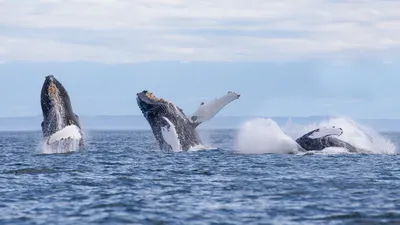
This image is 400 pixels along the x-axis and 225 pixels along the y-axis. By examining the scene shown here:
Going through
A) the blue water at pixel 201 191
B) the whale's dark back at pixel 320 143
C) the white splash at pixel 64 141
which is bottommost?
the blue water at pixel 201 191

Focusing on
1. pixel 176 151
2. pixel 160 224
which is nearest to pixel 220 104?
pixel 176 151

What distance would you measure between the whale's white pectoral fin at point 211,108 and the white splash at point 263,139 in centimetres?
330

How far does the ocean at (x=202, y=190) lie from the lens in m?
19.1

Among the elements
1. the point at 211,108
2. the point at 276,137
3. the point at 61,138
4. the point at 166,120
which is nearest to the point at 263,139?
the point at 276,137

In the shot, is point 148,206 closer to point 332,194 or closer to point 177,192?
point 177,192

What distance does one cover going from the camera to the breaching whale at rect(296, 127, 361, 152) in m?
37.3

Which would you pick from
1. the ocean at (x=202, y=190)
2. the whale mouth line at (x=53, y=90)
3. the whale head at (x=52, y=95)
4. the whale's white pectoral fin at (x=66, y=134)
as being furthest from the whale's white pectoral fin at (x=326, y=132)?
the whale mouth line at (x=53, y=90)

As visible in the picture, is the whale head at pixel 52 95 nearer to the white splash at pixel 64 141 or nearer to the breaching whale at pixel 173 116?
the white splash at pixel 64 141

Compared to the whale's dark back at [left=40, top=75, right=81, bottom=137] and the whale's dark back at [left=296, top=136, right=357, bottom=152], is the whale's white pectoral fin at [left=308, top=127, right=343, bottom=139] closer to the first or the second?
the whale's dark back at [left=296, top=136, right=357, bottom=152]

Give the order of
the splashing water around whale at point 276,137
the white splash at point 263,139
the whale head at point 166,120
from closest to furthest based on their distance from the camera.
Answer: the whale head at point 166,120 < the white splash at point 263,139 < the splashing water around whale at point 276,137

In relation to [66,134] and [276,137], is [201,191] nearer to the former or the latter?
[66,134]

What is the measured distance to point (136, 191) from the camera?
23531 mm

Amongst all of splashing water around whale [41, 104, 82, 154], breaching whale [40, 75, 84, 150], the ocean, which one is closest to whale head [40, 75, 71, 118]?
breaching whale [40, 75, 84, 150]

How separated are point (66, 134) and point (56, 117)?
3.06 feet
